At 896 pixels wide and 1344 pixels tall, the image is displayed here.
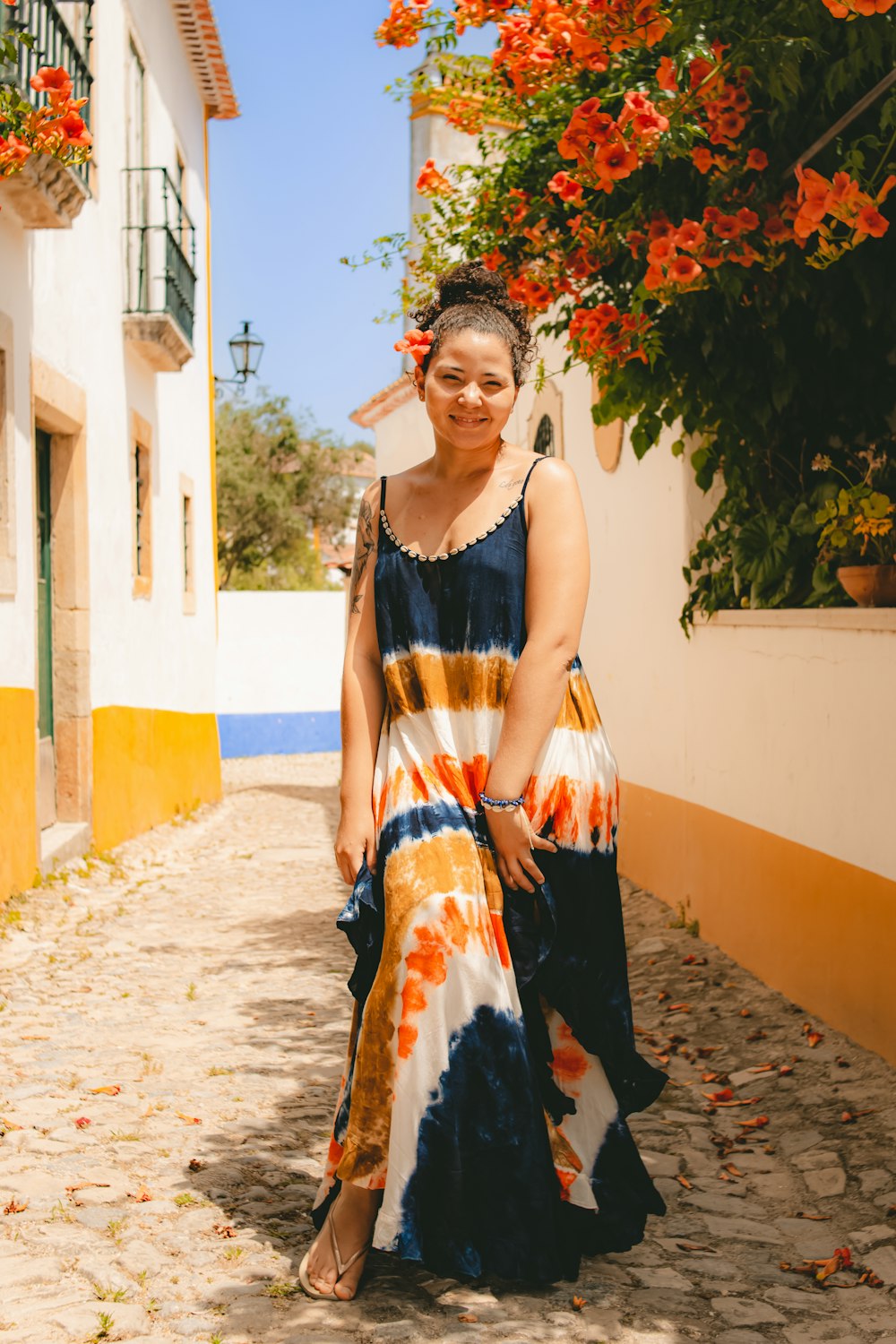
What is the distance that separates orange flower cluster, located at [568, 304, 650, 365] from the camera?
4.73 meters

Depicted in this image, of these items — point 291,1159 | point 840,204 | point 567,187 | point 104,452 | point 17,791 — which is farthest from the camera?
point 104,452

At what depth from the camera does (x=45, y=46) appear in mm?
8008

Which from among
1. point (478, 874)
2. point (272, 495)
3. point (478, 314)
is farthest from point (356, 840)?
point (272, 495)

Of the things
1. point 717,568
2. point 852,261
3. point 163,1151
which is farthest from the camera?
point 717,568

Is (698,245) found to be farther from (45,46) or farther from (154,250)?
(154,250)

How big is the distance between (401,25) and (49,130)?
127cm

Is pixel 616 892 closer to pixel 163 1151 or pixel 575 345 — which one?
pixel 163 1151

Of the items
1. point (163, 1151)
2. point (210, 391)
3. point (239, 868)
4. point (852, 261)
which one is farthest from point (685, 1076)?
point (210, 391)

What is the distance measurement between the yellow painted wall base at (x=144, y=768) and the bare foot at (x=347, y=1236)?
684cm

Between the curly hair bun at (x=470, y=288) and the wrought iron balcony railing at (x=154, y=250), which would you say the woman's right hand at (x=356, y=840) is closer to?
the curly hair bun at (x=470, y=288)

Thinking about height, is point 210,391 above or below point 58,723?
above

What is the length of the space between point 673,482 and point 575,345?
2137 mm

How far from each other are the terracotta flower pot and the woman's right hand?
230cm

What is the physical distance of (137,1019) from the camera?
5.45 meters
